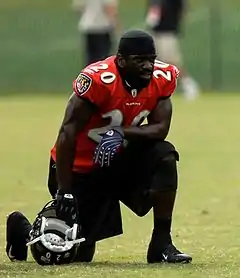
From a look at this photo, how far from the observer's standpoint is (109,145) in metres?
6.43

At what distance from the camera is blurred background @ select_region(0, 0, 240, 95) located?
22922 millimetres

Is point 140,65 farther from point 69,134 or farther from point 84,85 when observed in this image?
point 69,134

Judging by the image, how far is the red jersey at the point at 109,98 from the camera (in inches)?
255

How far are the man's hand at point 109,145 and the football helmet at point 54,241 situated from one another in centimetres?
39

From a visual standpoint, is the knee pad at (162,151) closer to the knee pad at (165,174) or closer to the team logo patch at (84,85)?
the knee pad at (165,174)

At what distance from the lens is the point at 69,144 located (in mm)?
6492

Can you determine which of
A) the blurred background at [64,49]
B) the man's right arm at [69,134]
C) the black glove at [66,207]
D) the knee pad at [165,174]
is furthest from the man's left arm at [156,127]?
the blurred background at [64,49]

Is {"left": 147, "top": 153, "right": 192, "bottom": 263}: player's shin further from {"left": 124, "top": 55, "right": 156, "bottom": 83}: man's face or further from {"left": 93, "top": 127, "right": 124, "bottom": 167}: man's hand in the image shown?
{"left": 124, "top": 55, "right": 156, "bottom": 83}: man's face

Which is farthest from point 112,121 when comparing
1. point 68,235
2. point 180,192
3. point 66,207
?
point 180,192

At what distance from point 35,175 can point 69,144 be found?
16.1 ft

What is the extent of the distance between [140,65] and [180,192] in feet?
12.4

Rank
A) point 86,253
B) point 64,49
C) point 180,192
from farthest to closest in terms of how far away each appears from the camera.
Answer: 1. point 64,49
2. point 180,192
3. point 86,253

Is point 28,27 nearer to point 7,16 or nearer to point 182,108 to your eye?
point 7,16

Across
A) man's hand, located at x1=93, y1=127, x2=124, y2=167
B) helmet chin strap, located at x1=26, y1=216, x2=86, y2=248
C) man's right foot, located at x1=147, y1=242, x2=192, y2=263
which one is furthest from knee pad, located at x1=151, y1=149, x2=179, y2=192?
helmet chin strap, located at x1=26, y1=216, x2=86, y2=248
